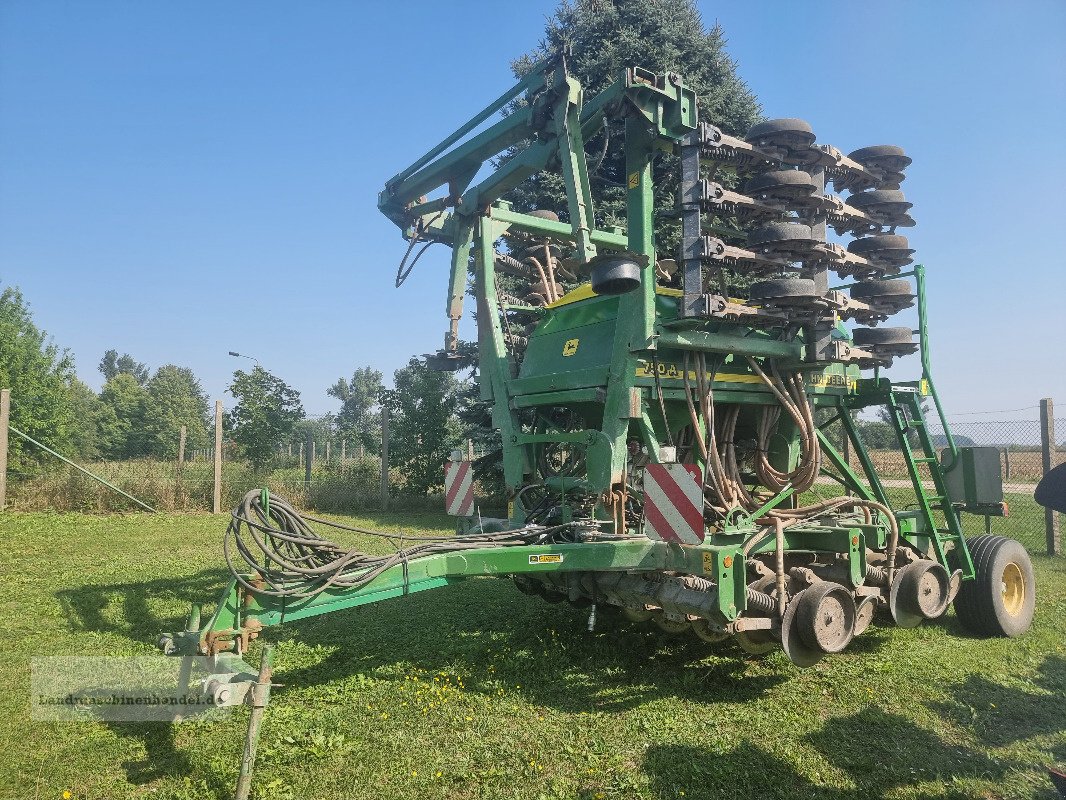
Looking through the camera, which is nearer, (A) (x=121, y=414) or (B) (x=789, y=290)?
(B) (x=789, y=290)

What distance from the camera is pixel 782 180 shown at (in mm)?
4918

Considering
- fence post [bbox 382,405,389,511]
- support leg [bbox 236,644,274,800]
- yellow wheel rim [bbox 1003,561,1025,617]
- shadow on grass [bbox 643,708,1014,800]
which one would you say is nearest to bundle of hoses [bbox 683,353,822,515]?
shadow on grass [bbox 643,708,1014,800]

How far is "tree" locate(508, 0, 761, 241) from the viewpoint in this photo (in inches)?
499

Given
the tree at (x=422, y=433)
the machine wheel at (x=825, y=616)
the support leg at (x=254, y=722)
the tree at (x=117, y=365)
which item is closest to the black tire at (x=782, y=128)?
the machine wheel at (x=825, y=616)

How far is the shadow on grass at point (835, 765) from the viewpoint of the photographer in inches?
130

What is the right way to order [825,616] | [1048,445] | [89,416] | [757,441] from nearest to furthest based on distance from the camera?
[825,616], [757,441], [1048,445], [89,416]

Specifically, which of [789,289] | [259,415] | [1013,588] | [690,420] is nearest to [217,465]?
[259,415]

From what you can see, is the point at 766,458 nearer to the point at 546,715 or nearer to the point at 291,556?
the point at 546,715

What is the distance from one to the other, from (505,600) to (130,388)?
6225 cm

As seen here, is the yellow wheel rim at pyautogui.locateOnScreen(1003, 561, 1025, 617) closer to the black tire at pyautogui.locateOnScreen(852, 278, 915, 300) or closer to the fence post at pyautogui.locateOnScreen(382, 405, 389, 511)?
the black tire at pyautogui.locateOnScreen(852, 278, 915, 300)

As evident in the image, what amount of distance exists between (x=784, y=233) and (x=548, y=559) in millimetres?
2771

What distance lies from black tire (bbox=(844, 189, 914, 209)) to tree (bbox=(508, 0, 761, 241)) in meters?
6.31

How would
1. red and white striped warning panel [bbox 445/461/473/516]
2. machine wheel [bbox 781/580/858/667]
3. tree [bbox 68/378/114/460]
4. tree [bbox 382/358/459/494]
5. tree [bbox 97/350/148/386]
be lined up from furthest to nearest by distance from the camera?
tree [bbox 97/350/148/386]
tree [bbox 68/378/114/460]
tree [bbox 382/358/459/494]
red and white striped warning panel [bbox 445/461/473/516]
machine wheel [bbox 781/580/858/667]

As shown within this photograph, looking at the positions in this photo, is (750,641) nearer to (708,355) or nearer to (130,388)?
(708,355)
